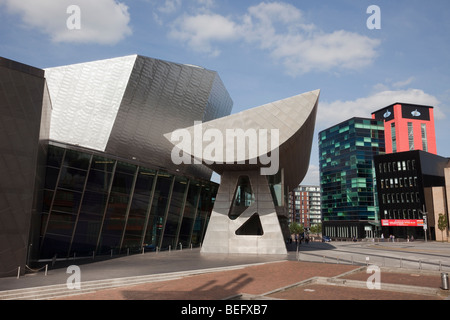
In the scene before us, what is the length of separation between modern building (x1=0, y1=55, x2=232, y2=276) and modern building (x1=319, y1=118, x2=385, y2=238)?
80978mm

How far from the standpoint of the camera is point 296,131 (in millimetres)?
26688

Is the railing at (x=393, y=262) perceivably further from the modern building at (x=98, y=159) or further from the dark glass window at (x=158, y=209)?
the modern building at (x=98, y=159)

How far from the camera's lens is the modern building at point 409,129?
114438 mm

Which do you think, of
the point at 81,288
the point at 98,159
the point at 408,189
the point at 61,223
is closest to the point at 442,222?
the point at 408,189

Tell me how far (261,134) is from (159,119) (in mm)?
12213

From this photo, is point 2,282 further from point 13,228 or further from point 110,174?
point 110,174

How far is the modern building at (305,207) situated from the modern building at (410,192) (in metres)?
97.1

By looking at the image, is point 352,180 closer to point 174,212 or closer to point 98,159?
point 174,212

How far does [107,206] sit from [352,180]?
9859 cm

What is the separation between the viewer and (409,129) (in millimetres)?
115125

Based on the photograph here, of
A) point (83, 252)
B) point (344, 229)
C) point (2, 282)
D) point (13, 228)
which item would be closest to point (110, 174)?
point (83, 252)

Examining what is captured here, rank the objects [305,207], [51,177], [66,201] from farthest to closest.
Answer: [305,207] < [66,201] < [51,177]

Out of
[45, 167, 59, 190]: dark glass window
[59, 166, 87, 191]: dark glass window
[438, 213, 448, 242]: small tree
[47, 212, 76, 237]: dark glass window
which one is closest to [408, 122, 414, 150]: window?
[438, 213, 448, 242]: small tree

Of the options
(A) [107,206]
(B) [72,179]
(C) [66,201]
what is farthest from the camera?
(A) [107,206]
